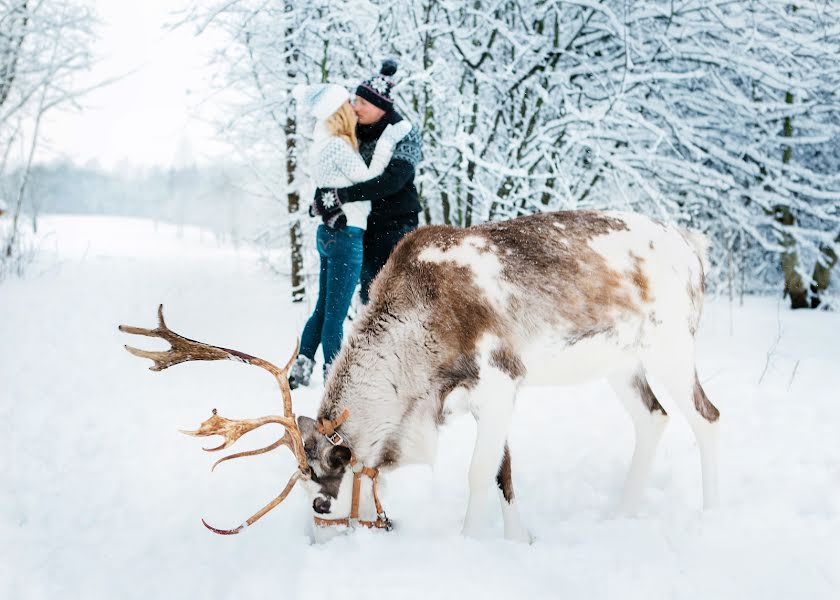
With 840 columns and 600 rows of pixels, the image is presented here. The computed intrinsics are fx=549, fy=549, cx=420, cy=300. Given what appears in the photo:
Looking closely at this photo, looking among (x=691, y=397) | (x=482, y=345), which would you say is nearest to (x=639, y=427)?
(x=691, y=397)

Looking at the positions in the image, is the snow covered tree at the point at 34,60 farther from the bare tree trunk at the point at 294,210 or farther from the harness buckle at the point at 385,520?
the harness buckle at the point at 385,520

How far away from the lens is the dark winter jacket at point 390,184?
3.50m

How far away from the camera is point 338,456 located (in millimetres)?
2361

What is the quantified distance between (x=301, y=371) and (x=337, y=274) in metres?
0.93

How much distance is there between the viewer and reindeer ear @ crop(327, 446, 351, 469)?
236 cm

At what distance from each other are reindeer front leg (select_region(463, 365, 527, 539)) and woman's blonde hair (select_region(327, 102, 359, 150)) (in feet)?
6.22

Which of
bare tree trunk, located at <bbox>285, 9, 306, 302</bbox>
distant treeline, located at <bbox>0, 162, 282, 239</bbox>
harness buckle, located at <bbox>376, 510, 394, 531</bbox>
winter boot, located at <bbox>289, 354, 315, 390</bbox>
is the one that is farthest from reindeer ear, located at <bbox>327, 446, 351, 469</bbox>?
distant treeline, located at <bbox>0, 162, 282, 239</bbox>

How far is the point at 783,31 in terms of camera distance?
5.35 metres

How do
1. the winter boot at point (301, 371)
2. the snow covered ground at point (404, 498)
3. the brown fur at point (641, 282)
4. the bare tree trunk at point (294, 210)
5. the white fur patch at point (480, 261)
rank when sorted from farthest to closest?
the bare tree trunk at point (294, 210) → the winter boot at point (301, 371) → the brown fur at point (641, 282) → the white fur patch at point (480, 261) → the snow covered ground at point (404, 498)

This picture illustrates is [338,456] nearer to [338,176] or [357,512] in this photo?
[357,512]

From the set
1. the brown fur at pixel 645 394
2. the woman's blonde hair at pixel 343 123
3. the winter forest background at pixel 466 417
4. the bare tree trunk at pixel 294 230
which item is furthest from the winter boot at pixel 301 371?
the bare tree trunk at pixel 294 230

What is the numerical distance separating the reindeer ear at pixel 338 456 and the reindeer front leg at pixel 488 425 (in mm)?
557

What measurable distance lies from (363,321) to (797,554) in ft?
6.58

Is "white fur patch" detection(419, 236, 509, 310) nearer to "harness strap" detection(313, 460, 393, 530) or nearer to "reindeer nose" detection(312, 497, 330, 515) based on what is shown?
"harness strap" detection(313, 460, 393, 530)
